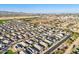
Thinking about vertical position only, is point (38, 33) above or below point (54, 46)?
above

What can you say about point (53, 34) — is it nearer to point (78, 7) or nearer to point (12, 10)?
point (78, 7)

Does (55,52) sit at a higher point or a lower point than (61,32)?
lower

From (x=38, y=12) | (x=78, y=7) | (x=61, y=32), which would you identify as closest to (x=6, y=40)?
(x=38, y=12)

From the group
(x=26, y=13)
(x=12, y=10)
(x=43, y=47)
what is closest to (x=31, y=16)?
(x=26, y=13)
